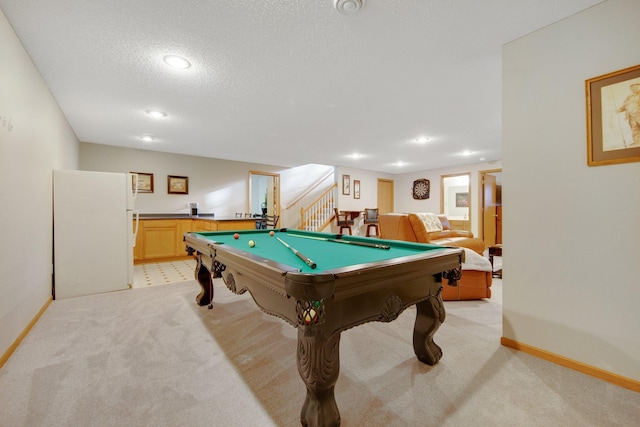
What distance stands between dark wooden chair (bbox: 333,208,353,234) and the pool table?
5.34 metres

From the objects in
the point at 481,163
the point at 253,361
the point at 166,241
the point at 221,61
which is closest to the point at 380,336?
the point at 253,361

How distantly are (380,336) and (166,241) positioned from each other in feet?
→ 15.4

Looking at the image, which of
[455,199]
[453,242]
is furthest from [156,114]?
[455,199]

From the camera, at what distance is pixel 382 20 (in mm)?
1774

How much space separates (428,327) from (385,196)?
7593 mm

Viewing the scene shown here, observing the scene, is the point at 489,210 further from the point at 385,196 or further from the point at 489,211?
the point at 385,196

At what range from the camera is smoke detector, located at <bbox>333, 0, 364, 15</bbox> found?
159 centimetres

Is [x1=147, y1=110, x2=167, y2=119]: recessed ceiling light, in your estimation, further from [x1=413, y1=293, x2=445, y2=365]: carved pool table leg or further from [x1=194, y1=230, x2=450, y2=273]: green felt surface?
[x1=413, y1=293, x2=445, y2=365]: carved pool table leg

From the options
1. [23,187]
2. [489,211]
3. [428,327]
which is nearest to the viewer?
[428,327]

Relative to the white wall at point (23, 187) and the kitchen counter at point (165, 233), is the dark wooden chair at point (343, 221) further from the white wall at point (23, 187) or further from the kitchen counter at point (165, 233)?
the white wall at point (23, 187)

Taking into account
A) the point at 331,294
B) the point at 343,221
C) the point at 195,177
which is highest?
the point at 195,177

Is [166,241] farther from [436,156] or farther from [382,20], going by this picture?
[436,156]

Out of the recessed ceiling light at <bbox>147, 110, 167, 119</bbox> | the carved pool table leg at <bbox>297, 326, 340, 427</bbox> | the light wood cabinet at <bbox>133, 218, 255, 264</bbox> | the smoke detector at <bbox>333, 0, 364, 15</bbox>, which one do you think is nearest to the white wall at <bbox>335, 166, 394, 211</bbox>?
the light wood cabinet at <bbox>133, 218, 255, 264</bbox>

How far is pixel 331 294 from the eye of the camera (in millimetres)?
1032
